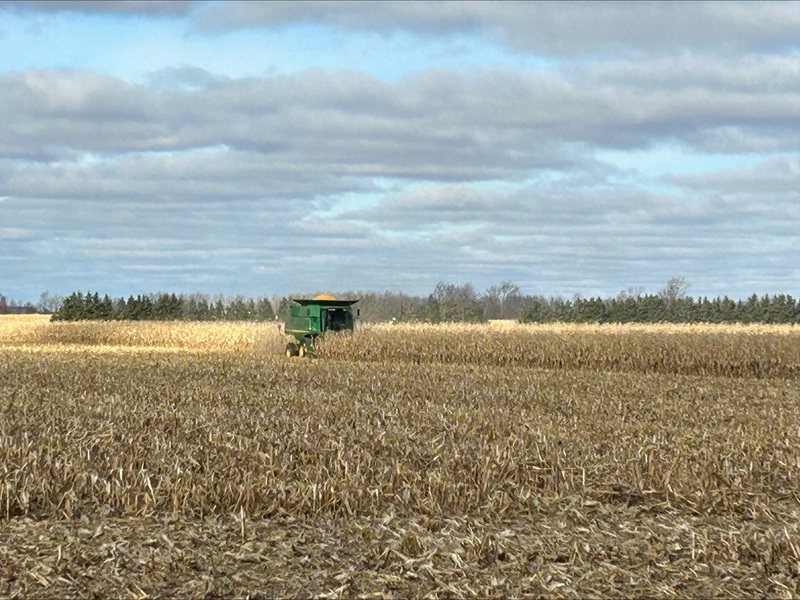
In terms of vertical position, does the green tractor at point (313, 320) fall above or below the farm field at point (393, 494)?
above

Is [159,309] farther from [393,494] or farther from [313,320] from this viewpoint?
[393,494]

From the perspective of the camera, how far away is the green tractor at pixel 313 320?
95.8ft

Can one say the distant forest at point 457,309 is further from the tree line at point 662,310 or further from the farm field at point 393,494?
the farm field at point 393,494

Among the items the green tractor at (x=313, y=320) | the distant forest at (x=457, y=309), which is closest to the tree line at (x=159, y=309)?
the distant forest at (x=457, y=309)

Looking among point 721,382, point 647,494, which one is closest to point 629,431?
point 647,494

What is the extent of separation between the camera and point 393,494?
841 cm

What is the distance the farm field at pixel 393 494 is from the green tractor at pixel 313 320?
38.7 ft

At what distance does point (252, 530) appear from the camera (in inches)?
287

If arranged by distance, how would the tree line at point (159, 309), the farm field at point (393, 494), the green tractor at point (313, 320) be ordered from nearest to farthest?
the farm field at point (393, 494), the green tractor at point (313, 320), the tree line at point (159, 309)

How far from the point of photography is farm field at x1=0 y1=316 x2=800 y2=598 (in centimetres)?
643

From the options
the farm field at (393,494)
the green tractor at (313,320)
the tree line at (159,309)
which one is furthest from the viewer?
the tree line at (159,309)

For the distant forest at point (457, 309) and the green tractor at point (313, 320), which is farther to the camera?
the distant forest at point (457, 309)

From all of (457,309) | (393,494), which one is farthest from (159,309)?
(393,494)

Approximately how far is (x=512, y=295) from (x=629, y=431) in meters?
73.2
